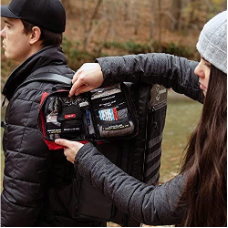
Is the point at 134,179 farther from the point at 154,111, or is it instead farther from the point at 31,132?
the point at 31,132

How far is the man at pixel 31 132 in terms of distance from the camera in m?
2.23

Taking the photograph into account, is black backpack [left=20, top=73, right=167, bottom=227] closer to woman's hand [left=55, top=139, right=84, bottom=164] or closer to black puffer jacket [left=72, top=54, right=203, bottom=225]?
black puffer jacket [left=72, top=54, right=203, bottom=225]

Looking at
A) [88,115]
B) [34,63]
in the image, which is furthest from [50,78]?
[88,115]

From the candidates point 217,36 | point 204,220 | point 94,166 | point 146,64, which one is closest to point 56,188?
point 94,166

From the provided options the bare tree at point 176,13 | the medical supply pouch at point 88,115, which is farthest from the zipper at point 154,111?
the bare tree at point 176,13

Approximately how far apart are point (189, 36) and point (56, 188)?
951 inches

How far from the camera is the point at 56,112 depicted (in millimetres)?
2020

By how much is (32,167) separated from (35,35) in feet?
2.69

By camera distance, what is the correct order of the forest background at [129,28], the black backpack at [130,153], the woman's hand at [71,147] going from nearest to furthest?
the woman's hand at [71,147]
the black backpack at [130,153]
the forest background at [129,28]

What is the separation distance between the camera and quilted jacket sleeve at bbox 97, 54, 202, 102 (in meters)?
2.01

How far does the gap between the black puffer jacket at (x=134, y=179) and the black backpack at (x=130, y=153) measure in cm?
11

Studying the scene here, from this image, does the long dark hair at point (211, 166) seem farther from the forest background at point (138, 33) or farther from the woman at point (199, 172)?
the forest background at point (138, 33)

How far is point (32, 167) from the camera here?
2225mm

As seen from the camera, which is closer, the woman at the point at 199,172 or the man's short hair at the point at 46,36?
the woman at the point at 199,172
